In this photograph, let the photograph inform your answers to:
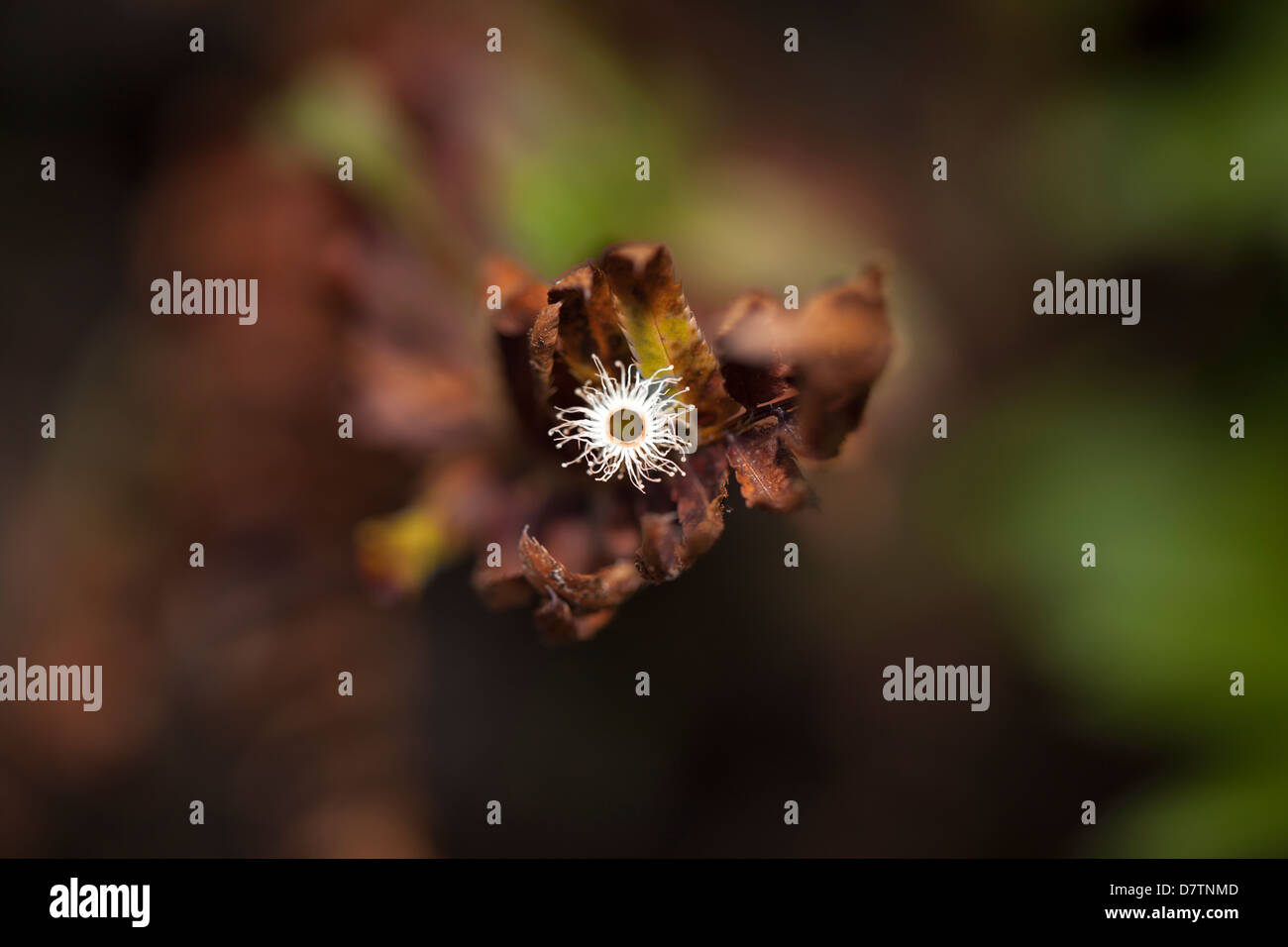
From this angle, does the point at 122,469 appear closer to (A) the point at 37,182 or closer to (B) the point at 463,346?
(A) the point at 37,182

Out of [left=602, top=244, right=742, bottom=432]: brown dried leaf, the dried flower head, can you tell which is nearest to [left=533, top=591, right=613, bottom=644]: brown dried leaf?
the dried flower head

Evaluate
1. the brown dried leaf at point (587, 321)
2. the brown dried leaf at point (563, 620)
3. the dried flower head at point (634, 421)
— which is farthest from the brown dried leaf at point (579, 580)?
the brown dried leaf at point (587, 321)

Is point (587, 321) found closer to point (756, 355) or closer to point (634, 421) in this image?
point (634, 421)

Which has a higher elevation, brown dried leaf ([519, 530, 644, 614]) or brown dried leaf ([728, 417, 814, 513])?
brown dried leaf ([728, 417, 814, 513])

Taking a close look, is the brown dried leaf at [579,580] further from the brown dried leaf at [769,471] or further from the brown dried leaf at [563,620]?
the brown dried leaf at [769,471]

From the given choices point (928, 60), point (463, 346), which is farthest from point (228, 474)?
point (928, 60)

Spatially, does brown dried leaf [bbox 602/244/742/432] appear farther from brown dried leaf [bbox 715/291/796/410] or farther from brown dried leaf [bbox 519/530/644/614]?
brown dried leaf [bbox 519/530/644/614]
